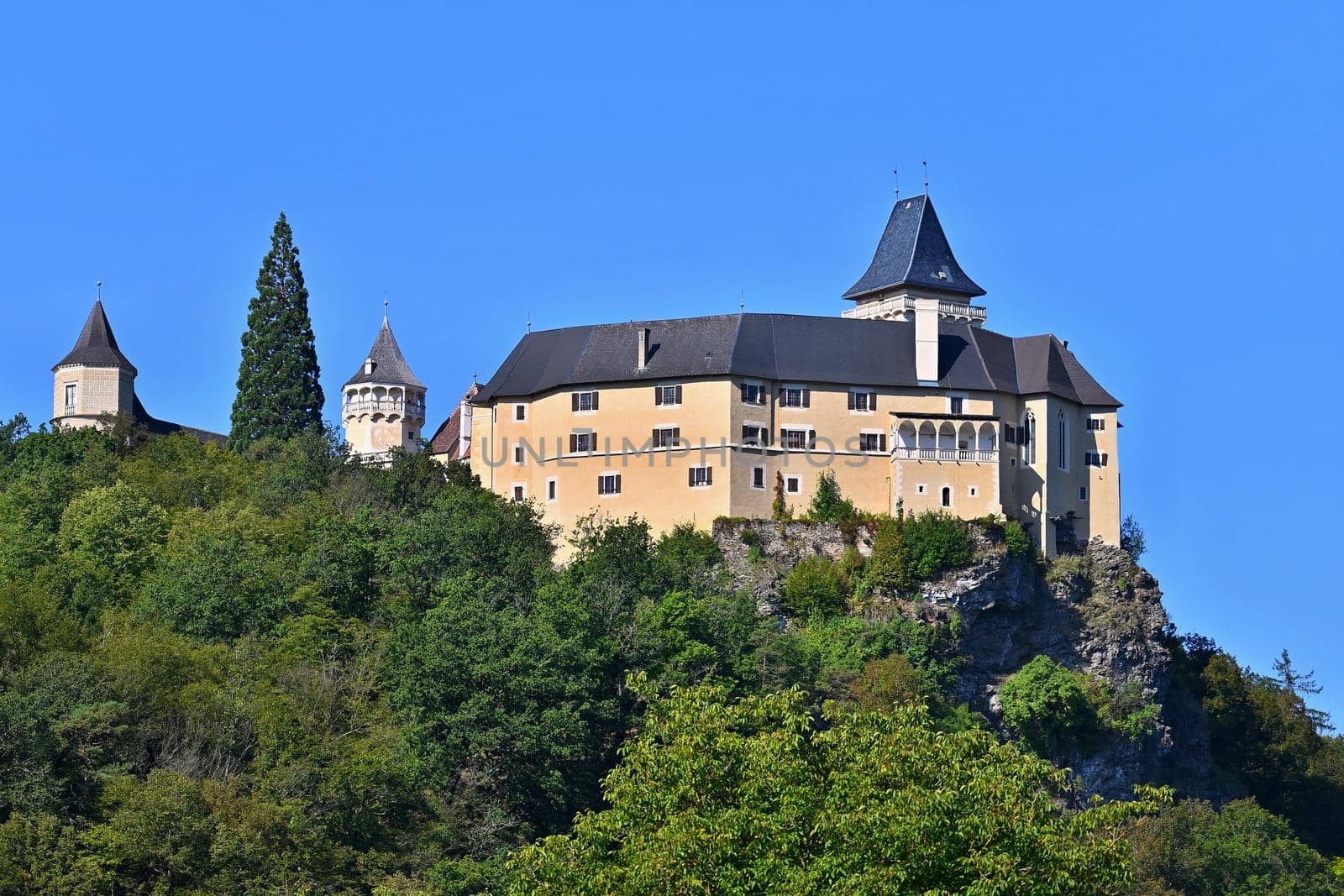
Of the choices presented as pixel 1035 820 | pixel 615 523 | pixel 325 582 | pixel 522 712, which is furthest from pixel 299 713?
pixel 1035 820

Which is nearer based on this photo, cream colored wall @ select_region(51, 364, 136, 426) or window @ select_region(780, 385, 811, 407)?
window @ select_region(780, 385, 811, 407)

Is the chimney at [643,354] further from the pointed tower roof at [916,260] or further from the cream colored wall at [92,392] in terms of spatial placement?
the cream colored wall at [92,392]

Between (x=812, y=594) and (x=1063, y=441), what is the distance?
539 inches

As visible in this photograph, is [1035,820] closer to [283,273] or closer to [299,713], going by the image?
[299,713]

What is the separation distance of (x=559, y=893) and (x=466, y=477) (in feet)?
150

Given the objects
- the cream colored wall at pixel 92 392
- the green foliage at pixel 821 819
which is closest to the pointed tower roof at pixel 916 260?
the cream colored wall at pixel 92 392

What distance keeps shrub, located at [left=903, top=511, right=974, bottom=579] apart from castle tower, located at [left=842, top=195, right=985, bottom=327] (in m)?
11.9

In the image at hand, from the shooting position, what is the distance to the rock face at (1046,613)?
266 ft

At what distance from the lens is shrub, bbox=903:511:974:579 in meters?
81.5

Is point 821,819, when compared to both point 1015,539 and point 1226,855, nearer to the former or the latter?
point 1226,855

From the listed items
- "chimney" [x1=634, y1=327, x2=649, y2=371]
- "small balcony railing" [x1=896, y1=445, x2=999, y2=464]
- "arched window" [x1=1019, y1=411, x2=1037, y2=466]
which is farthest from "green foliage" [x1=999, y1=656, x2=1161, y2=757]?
"chimney" [x1=634, y1=327, x2=649, y2=371]

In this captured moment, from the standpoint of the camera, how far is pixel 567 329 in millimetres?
90938

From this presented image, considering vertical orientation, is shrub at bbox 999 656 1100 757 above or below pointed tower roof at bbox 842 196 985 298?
below

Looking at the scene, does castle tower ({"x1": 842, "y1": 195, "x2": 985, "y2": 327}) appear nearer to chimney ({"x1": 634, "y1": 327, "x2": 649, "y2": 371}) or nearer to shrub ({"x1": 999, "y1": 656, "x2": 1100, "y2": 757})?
chimney ({"x1": 634, "y1": 327, "x2": 649, "y2": 371})
